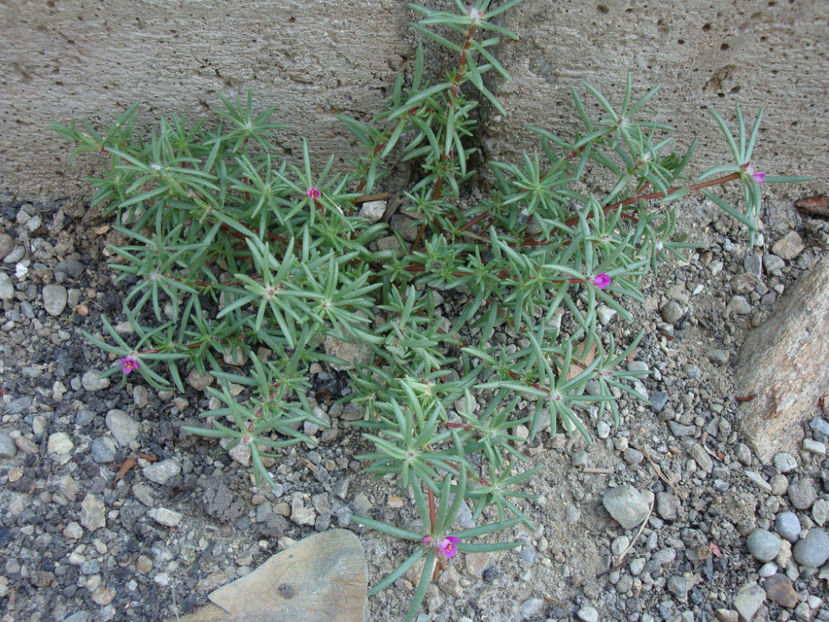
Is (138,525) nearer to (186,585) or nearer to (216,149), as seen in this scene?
(186,585)

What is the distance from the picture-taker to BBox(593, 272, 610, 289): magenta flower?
2.38 metres

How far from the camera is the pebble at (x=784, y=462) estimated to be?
117 inches

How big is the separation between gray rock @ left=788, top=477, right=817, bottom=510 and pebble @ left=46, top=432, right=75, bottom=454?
2970 mm

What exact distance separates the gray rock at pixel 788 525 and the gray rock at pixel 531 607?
40.8 inches

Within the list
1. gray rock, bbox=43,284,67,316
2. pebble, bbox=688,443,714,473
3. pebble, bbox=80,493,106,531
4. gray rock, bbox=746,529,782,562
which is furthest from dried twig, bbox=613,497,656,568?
gray rock, bbox=43,284,67,316

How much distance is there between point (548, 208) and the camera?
9.34ft

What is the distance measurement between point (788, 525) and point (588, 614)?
917mm

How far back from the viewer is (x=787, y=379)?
3043 millimetres

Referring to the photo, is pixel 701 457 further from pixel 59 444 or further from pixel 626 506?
pixel 59 444

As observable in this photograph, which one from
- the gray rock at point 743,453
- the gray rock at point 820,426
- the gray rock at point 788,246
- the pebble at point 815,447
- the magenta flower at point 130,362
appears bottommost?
the gray rock at point 743,453

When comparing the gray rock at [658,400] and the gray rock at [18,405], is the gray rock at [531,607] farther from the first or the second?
the gray rock at [18,405]

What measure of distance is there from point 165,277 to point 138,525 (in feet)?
3.15

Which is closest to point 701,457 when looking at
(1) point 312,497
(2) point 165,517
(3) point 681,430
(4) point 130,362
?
(3) point 681,430

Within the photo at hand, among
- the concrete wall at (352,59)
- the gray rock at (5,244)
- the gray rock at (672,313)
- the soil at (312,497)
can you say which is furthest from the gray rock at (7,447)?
the gray rock at (672,313)
